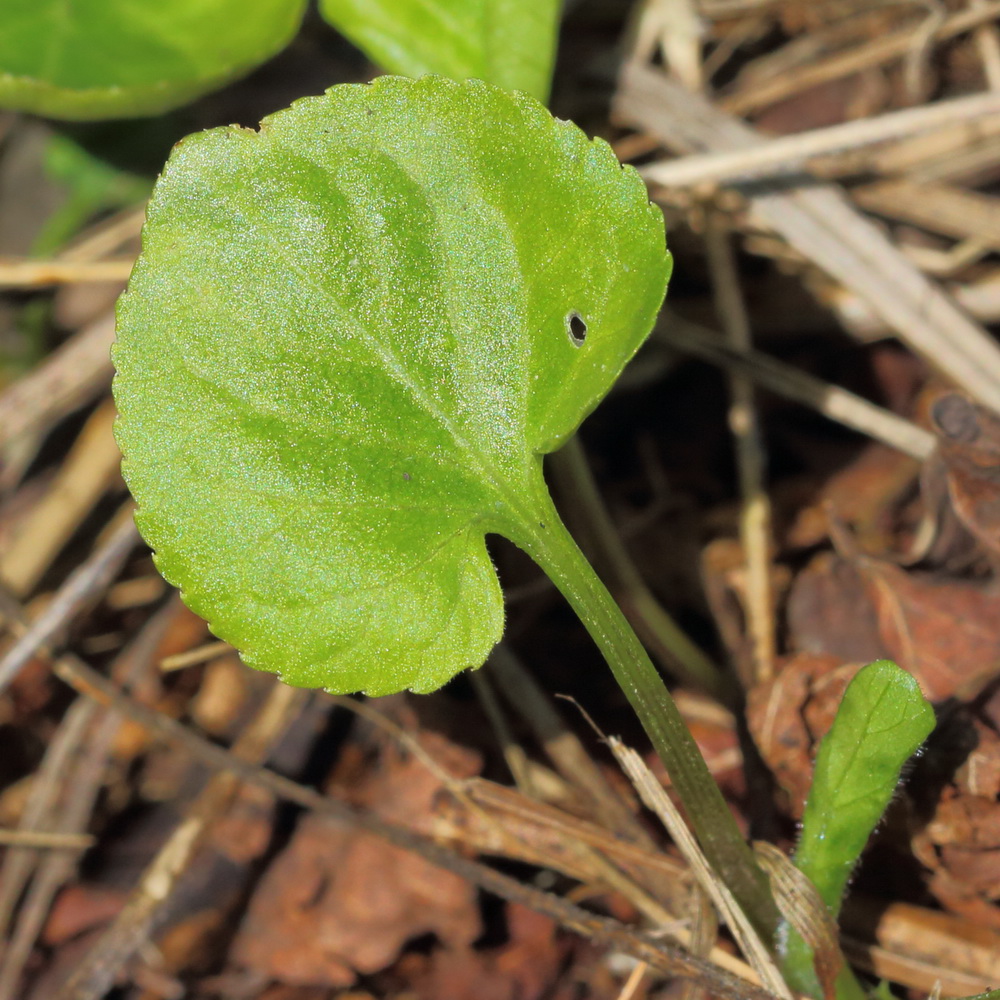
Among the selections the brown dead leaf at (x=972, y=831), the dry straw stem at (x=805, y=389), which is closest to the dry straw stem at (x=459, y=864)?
the brown dead leaf at (x=972, y=831)

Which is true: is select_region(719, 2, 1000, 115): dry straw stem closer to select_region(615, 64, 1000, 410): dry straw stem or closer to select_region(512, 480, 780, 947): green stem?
select_region(615, 64, 1000, 410): dry straw stem

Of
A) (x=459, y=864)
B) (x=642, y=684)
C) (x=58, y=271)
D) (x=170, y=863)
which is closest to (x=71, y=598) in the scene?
(x=170, y=863)

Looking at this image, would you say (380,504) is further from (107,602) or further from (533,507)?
(107,602)

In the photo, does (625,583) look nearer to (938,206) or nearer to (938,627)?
(938,627)

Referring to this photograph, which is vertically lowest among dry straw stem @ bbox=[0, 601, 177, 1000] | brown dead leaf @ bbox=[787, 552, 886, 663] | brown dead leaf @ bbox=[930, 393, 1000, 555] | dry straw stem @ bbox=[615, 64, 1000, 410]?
dry straw stem @ bbox=[0, 601, 177, 1000]

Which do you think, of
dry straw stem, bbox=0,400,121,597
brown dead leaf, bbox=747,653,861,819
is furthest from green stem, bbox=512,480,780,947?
dry straw stem, bbox=0,400,121,597

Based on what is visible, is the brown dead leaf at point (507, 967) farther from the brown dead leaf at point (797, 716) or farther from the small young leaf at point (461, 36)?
the small young leaf at point (461, 36)
